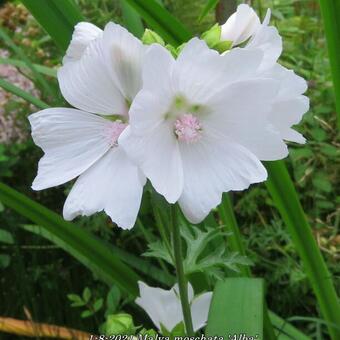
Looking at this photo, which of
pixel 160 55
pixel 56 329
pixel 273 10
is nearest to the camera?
pixel 160 55

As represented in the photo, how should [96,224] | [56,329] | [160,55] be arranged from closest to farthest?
[160,55] → [56,329] → [96,224]

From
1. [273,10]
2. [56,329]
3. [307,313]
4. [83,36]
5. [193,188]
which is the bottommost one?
[307,313]

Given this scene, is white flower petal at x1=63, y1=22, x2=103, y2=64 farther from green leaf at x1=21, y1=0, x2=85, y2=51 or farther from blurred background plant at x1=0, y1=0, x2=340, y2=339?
blurred background plant at x1=0, y1=0, x2=340, y2=339

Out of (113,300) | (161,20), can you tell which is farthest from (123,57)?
(113,300)

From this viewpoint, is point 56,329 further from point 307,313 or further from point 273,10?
point 273,10

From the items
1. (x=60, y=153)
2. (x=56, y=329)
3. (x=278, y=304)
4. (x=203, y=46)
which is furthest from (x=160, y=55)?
(x=278, y=304)

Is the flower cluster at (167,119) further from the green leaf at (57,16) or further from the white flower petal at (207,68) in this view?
the green leaf at (57,16)

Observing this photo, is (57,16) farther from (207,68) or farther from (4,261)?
(4,261)
